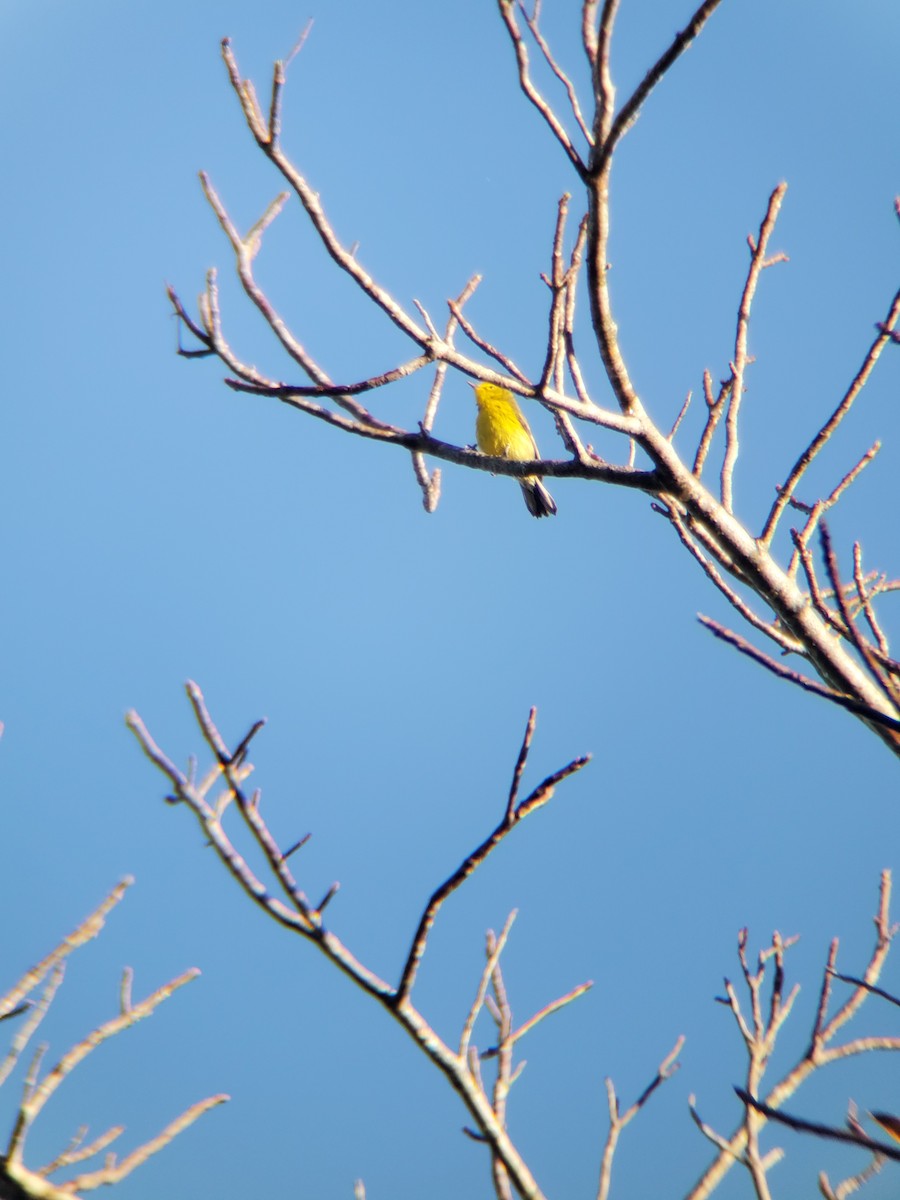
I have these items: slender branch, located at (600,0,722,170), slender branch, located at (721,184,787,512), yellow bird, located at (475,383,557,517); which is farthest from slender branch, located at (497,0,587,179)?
yellow bird, located at (475,383,557,517)

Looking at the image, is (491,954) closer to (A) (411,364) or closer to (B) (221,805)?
(B) (221,805)

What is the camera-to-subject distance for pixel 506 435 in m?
8.65

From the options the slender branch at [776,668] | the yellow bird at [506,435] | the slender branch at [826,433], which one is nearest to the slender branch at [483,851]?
the slender branch at [776,668]

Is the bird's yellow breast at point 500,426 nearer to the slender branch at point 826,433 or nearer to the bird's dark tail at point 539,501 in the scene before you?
the bird's dark tail at point 539,501

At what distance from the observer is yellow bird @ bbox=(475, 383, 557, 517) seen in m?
8.62

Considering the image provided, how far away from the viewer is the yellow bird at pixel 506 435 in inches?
339

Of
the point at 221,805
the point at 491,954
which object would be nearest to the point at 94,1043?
the point at 221,805

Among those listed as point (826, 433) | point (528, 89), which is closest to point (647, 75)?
point (528, 89)

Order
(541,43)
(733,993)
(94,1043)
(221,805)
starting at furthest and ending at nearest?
(733,993), (541,43), (221,805), (94,1043)

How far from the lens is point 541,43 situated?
2213mm

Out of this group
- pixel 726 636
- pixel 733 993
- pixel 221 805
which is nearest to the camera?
pixel 726 636

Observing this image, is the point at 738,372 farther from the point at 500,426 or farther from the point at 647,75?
the point at 500,426

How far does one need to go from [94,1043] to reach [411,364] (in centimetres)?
162

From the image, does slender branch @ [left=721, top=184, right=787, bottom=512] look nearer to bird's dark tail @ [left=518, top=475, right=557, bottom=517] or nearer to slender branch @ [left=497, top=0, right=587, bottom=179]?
slender branch @ [left=497, top=0, right=587, bottom=179]
